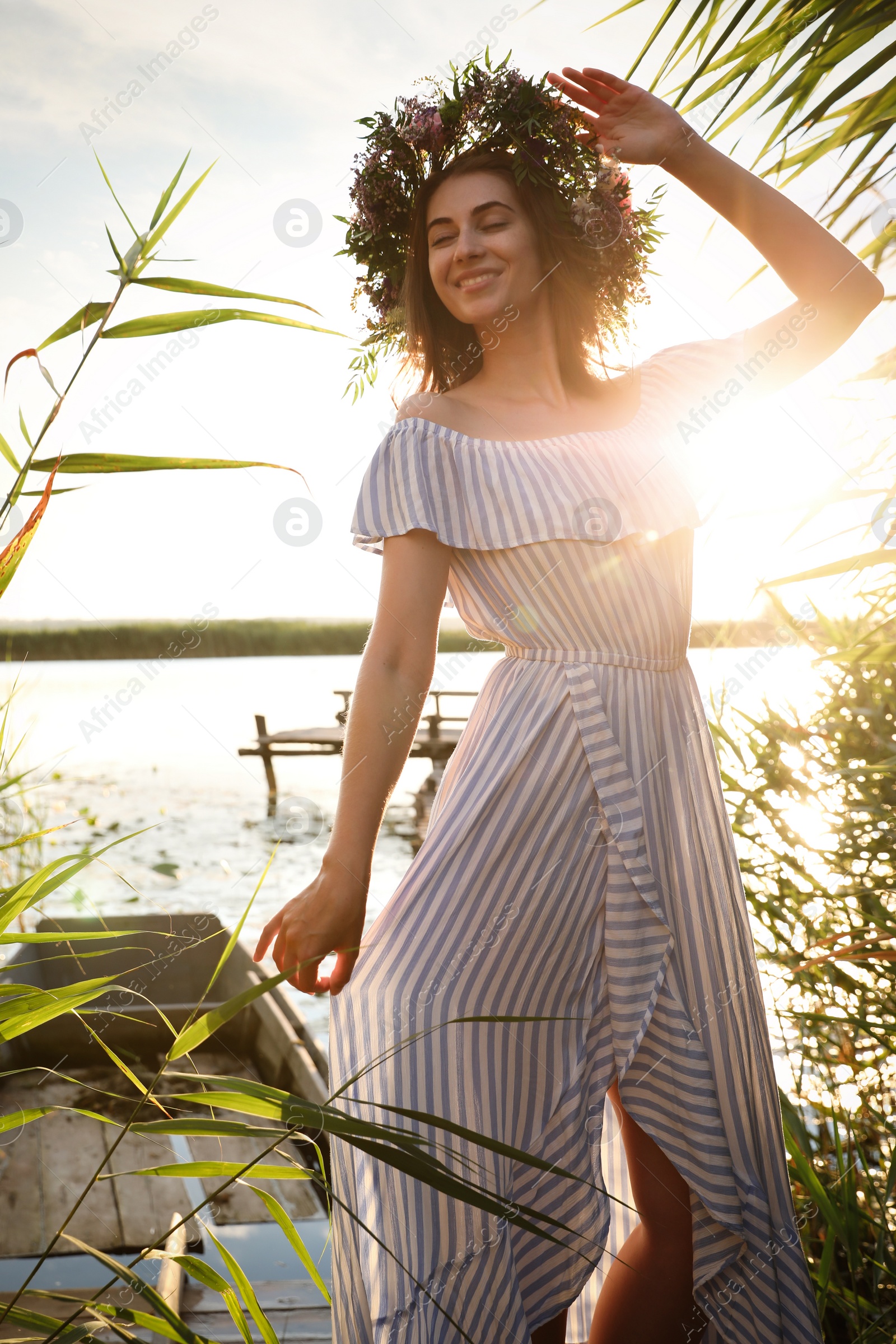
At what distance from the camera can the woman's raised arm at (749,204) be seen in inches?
42.4

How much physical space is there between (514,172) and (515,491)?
468 millimetres

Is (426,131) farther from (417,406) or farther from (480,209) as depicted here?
(417,406)

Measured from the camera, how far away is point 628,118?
3.59ft

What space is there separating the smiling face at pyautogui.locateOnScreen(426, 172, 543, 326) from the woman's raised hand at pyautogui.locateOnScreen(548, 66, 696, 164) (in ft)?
0.43

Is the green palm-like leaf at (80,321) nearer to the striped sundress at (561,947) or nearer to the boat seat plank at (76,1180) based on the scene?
the striped sundress at (561,947)

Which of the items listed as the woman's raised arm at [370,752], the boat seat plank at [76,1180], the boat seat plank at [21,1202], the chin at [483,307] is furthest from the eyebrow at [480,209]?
the boat seat plank at [21,1202]

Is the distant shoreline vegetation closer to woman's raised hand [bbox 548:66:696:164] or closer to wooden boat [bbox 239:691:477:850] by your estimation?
wooden boat [bbox 239:691:477:850]

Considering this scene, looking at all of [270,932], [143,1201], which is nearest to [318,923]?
[270,932]

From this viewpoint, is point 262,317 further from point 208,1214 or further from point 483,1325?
point 208,1214

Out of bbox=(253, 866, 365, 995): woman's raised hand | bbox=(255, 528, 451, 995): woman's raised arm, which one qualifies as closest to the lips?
bbox=(255, 528, 451, 995): woman's raised arm

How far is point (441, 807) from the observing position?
3.25 feet

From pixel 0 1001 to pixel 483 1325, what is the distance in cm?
52

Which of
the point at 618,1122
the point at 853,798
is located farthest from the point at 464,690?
the point at 618,1122

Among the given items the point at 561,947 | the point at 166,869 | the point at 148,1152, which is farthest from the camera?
the point at 148,1152
